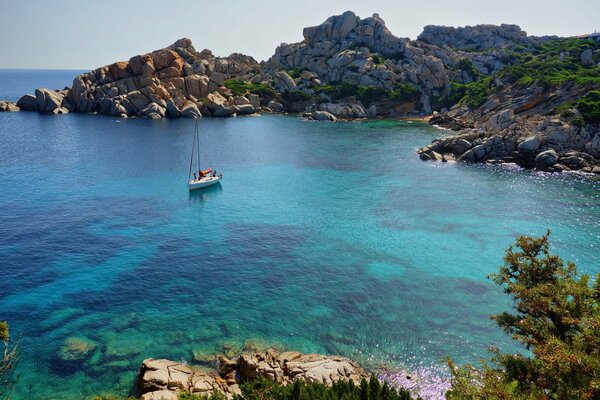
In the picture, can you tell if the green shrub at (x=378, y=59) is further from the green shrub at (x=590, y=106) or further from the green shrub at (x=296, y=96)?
the green shrub at (x=590, y=106)

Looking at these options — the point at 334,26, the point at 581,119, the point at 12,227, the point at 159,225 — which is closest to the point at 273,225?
the point at 159,225

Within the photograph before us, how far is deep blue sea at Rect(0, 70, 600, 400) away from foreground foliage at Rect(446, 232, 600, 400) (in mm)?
10612

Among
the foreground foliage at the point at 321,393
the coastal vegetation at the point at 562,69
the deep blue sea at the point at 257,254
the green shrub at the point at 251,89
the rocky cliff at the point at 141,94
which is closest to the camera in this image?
the foreground foliage at the point at 321,393

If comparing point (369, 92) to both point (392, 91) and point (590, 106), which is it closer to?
point (392, 91)

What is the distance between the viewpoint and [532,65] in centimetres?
13750

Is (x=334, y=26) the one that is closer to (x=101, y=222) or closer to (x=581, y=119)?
(x=581, y=119)

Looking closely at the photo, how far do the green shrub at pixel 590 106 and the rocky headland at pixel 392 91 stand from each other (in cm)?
25

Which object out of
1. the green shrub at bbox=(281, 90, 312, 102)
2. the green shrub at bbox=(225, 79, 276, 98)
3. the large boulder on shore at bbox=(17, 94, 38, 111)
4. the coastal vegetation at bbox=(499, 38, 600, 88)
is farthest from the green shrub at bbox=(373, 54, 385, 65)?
the large boulder on shore at bbox=(17, 94, 38, 111)

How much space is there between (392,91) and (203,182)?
11490cm

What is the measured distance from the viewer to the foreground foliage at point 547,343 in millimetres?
15977

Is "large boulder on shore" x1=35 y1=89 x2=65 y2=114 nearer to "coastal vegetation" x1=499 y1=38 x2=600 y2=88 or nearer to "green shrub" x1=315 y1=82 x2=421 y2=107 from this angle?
"green shrub" x1=315 y1=82 x2=421 y2=107

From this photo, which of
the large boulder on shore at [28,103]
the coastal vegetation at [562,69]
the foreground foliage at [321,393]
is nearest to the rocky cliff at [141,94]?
the large boulder on shore at [28,103]

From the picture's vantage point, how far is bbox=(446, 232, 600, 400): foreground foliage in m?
16.0

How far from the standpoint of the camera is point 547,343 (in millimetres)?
18203
